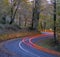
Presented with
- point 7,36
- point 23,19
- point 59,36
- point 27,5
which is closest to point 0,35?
point 7,36

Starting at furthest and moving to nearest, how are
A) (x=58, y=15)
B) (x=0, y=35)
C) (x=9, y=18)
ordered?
(x=9, y=18), (x=0, y=35), (x=58, y=15)

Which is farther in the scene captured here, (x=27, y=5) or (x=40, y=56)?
(x=27, y=5)

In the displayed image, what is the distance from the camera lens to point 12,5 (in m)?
55.2

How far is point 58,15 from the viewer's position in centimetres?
3041

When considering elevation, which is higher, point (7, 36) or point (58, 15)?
point (58, 15)

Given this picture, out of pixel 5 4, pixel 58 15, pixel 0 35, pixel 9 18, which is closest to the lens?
pixel 58 15

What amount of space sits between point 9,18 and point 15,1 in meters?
5.47

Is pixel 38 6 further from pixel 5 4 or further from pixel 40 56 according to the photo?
pixel 40 56

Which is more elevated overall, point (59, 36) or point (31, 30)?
point (59, 36)

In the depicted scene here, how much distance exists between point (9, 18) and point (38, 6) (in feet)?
26.2

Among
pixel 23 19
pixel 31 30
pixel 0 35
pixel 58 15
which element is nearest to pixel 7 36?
pixel 0 35

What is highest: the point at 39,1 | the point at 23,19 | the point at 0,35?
the point at 39,1

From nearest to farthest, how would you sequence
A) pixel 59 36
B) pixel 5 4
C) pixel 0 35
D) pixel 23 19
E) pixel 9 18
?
1. pixel 59 36
2. pixel 0 35
3. pixel 5 4
4. pixel 9 18
5. pixel 23 19

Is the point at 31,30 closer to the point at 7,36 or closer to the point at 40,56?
the point at 7,36
